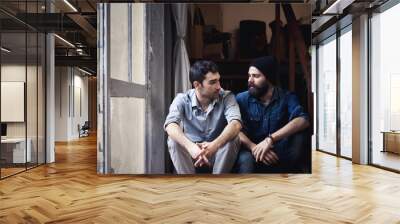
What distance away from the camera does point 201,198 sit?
5.05m

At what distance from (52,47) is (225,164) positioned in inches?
189

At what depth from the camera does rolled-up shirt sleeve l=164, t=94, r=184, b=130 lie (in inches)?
247

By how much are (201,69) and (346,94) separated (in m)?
4.76

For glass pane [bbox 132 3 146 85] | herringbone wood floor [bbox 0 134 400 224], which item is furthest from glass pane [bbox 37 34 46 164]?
glass pane [bbox 132 3 146 85]

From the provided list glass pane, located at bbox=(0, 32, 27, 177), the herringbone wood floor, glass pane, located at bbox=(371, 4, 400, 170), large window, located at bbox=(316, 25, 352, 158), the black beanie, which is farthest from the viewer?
large window, located at bbox=(316, 25, 352, 158)

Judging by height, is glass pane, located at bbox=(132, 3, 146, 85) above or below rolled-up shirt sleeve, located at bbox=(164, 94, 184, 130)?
above

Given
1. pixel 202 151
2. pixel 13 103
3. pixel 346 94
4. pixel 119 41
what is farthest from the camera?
pixel 346 94

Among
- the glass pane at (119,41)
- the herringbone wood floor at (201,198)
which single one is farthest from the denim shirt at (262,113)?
the glass pane at (119,41)

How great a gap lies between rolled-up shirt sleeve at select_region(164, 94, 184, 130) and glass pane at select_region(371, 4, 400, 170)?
395 cm

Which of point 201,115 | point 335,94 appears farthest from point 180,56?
point 335,94

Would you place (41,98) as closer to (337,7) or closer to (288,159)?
(288,159)

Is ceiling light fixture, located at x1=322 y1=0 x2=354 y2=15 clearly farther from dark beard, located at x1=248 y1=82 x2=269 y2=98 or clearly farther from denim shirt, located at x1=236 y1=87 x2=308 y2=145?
dark beard, located at x1=248 y1=82 x2=269 y2=98

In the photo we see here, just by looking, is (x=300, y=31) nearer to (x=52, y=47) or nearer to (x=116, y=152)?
(x=116, y=152)

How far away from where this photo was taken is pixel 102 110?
650 centimetres
